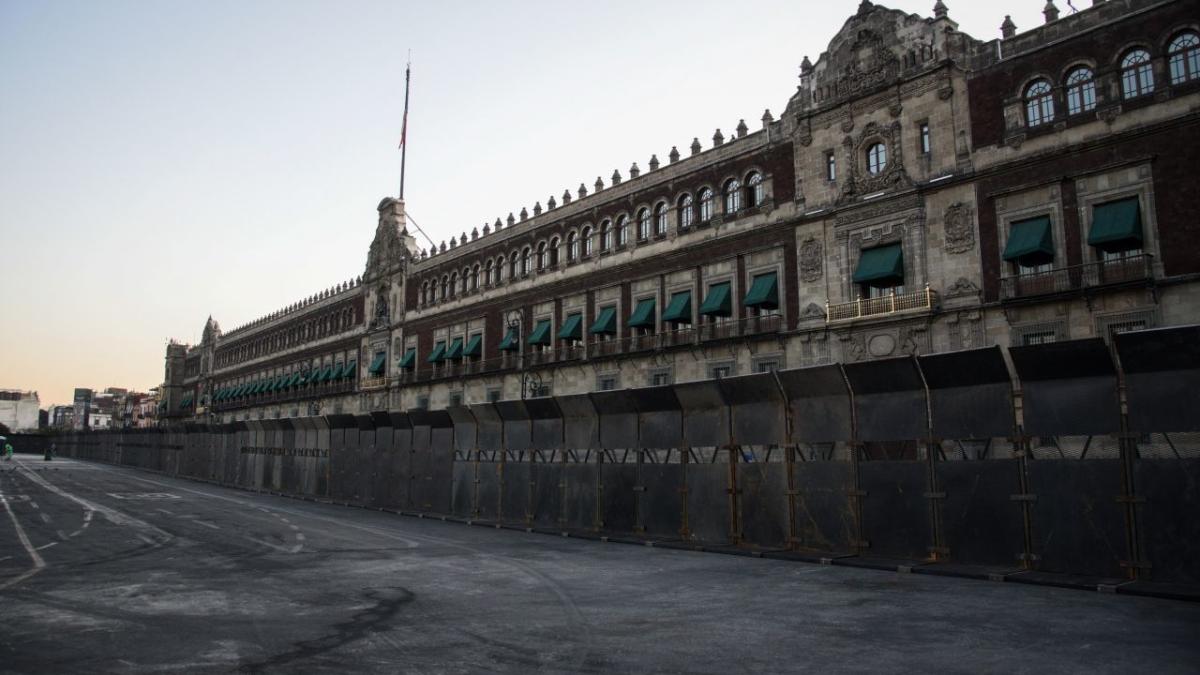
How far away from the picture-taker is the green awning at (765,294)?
3491 cm

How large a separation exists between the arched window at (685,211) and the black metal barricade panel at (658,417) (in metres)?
19.7

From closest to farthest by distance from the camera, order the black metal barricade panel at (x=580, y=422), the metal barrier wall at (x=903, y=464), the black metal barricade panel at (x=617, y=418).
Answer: the metal barrier wall at (x=903, y=464)
the black metal barricade panel at (x=617, y=418)
the black metal barricade panel at (x=580, y=422)

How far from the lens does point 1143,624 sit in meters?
9.70

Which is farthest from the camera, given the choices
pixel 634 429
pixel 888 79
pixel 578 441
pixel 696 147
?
pixel 696 147

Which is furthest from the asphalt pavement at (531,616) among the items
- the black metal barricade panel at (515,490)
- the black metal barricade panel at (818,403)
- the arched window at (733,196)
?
the arched window at (733,196)

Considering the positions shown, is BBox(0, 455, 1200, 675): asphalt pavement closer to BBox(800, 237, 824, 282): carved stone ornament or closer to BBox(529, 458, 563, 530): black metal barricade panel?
BBox(529, 458, 563, 530): black metal barricade panel

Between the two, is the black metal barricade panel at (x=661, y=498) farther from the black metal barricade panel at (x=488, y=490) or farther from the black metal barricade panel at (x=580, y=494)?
the black metal barricade panel at (x=488, y=490)

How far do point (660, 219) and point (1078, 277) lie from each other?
20.2 meters

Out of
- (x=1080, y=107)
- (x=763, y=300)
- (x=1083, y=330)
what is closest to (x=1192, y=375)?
(x=1083, y=330)

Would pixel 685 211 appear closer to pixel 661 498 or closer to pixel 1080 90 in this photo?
pixel 1080 90

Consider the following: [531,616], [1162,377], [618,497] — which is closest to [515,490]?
[618,497]

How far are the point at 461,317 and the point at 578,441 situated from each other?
33.3 meters

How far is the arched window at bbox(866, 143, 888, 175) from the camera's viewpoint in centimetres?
3253

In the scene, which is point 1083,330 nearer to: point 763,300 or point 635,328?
point 763,300
